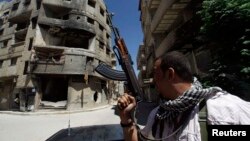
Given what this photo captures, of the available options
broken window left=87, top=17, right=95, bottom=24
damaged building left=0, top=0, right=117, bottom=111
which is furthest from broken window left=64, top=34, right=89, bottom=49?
broken window left=87, top=17, right=95, bottom=24

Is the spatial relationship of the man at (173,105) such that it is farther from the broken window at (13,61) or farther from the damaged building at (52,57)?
the broken window at (13,61)

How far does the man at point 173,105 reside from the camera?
140 centimetres

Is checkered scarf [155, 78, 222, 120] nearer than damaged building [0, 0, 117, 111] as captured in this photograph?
Yes

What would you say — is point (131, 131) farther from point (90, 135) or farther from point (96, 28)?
point (96, 28)

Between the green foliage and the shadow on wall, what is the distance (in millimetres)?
3726

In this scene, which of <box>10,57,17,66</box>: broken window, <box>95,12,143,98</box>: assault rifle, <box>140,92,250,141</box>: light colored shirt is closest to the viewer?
<box>140,92,250,141</box>: light colored shirt

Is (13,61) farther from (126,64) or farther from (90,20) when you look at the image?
(126,64)

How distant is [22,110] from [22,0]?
17083mm

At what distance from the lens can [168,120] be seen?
159 centimetres

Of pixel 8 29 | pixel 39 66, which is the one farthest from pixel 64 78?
pixel 8 29

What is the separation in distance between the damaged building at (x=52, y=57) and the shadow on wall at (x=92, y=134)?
1956 cm

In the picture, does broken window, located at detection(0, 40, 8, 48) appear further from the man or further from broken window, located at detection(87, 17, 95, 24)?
the man

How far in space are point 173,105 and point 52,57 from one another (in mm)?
24369

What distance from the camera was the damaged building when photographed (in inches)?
906
